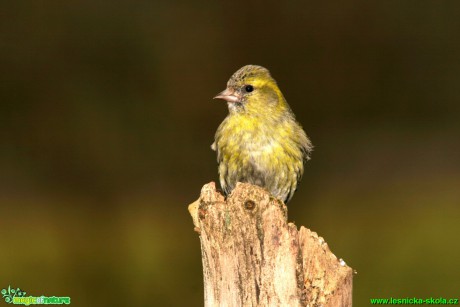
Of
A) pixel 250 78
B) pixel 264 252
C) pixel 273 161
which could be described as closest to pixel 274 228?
pixel 264 252

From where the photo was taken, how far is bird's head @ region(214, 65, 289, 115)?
15.2ft

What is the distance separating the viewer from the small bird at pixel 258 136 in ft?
15.0

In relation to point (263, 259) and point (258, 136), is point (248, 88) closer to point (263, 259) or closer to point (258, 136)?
point (258, 136)

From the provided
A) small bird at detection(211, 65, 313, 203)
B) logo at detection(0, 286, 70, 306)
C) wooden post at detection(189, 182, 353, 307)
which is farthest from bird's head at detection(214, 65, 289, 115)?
logo at detection(0, 286, 70, 306)

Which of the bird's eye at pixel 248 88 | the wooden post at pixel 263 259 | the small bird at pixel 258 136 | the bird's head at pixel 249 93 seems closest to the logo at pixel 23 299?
the small bird at pixel 258 136

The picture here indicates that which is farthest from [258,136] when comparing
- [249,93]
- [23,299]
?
[23,299]

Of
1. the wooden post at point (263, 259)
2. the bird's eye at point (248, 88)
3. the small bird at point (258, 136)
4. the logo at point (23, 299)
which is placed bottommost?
the wooden post at point (263, 259)

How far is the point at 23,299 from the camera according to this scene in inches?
228

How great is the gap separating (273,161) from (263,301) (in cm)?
155

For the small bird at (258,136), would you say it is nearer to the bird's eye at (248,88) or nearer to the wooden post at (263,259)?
the bird's eye at (248,88)

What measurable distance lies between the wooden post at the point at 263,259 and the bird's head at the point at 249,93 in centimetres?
139

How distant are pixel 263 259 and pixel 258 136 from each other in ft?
4.94

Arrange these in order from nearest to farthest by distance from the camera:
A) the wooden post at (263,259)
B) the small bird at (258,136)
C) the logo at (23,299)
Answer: the wooden post at (263,259) → the small bird at (258,136) → the logo at (23,299)

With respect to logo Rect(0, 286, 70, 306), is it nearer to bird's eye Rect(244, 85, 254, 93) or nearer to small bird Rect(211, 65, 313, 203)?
small bird Rect(211, 65, 313, 203)
